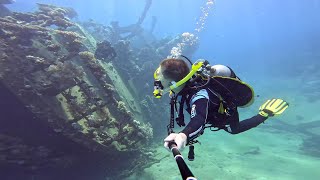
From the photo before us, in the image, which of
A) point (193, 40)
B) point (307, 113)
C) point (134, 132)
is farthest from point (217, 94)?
point (193, 40)

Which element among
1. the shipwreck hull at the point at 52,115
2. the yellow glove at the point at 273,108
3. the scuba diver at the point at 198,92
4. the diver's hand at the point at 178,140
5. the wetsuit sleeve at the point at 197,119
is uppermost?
the shipwreck hull at the point at 52,115

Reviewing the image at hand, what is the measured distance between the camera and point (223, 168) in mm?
10945

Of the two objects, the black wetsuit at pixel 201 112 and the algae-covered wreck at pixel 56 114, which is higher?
the algae-covered wreck at pixel 56 114

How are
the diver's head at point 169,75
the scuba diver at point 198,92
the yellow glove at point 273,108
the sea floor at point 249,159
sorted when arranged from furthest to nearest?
the sea floor at point 249,159 < the yellow glove at point 273,108 < the diver's head at point 169,75 < the scuba diver at point 198,92

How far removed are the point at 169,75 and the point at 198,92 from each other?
0.48m

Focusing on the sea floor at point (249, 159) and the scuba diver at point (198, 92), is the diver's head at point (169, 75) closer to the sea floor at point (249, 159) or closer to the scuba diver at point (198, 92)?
the scuba diver at point (198, 92)

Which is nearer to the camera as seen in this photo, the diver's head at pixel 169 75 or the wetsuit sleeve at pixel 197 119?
the wetsuit sleeve at pixel 197 119

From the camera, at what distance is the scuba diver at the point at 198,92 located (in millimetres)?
3920

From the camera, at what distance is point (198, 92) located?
4203mm

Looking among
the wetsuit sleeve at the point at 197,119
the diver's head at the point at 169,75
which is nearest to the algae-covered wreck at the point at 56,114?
the diver's head at the point at 169,75

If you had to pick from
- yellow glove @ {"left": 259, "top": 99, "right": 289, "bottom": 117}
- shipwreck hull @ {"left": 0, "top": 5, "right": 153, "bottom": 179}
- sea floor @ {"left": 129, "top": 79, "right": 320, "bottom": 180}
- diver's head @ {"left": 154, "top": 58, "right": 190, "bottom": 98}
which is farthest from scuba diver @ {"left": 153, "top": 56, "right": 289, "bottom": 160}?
sea floor @ {"left": 129, "top": 79, "right": 320, "bottom": 180}

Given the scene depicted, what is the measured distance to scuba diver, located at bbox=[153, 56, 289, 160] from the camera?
3920 millimetres

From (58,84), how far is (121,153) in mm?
2940

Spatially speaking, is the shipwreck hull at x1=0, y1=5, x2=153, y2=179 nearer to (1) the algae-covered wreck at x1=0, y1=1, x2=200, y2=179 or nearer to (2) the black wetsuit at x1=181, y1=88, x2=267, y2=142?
(1) the algae-covered wreck at x1=0, y1=1, x2=200, y2=179
